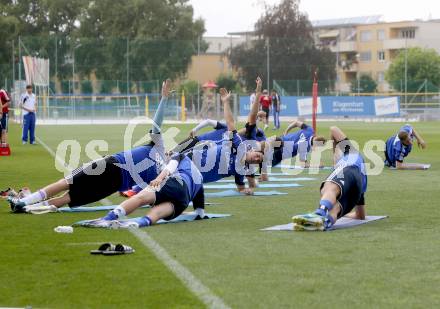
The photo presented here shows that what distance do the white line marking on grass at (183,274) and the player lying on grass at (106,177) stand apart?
1.99 m

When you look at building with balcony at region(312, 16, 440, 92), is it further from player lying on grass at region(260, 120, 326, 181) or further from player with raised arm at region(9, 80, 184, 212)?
player with raised arm at region(9, 80, 184, 212)

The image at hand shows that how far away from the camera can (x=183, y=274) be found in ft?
25.3

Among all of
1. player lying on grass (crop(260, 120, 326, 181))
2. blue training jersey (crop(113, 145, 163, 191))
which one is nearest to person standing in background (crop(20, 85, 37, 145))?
player lying on grass (crop(260, 120, 326, 181))

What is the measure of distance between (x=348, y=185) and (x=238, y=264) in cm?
279

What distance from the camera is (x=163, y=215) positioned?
10.8m

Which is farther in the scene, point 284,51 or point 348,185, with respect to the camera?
point 284,51

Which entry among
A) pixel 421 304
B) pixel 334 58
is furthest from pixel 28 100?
pixel 334 58

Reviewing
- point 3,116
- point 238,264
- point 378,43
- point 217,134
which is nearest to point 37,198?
point 217,134

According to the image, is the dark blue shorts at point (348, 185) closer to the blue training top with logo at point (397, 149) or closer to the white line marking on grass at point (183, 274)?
the white line marking on grass at point (183, 274)

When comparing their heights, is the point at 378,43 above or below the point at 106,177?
above

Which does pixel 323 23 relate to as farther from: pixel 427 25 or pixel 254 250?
pixel 254 250

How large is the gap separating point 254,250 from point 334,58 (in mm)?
76907

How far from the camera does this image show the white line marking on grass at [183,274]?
6691 millimetres

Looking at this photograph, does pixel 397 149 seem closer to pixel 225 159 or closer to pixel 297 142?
pixel 297 142
